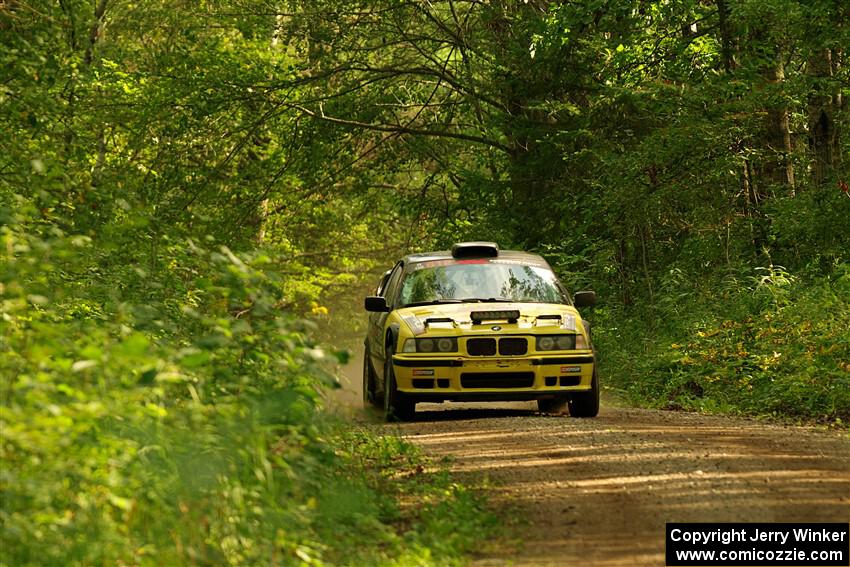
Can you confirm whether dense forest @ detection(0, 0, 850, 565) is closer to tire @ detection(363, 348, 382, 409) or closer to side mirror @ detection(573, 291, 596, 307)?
tire @ detection(363, 348, 382, 409)

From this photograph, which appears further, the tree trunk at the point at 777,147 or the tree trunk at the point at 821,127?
the tree trunk at the point at 777,147

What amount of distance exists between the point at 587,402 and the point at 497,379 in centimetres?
112

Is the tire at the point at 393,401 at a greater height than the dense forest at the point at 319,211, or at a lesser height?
lesser

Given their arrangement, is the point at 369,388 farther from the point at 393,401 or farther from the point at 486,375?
the point at 486,375

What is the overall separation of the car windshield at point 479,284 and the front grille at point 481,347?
919 millimetres

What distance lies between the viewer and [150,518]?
6344mm

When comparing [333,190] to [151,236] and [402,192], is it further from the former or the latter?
[151,236]

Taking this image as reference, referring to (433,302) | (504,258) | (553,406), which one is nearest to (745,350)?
(553,406)

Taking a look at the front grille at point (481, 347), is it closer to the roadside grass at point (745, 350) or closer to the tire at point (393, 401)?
the tire at point (393, 401)

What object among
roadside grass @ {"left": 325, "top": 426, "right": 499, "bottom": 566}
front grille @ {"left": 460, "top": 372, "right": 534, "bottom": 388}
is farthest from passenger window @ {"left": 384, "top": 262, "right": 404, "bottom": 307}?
roadside grass @ {"left": 325, "top": 426, "right": 499, "bottom": 566}

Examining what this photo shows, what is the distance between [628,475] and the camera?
9.40 meters

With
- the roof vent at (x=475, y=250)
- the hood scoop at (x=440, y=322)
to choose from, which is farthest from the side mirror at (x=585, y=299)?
the hood scoop at (x=440, y=322)

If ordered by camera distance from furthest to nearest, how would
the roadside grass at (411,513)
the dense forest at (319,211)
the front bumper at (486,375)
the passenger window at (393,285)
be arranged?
the passenger window at (393,285) < the front bumper at (486,375) < the roadside grass at (411,513) < the dense forest at (319,211)

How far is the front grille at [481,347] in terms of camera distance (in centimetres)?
1320
